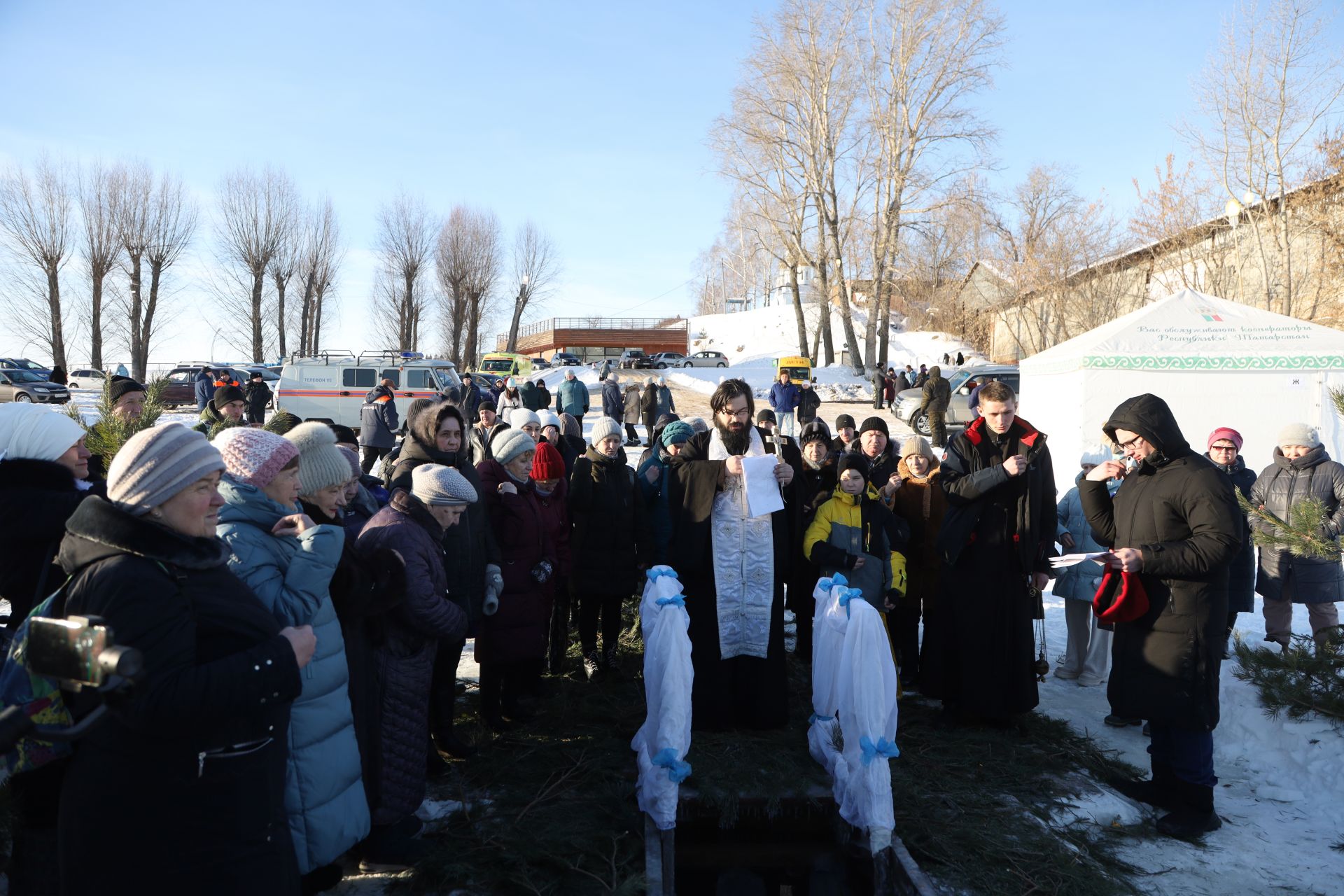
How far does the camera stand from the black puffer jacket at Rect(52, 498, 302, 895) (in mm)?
1788

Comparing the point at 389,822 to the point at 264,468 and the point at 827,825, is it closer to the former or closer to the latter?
the point at 264,468

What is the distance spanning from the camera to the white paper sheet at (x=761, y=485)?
4.45 meters

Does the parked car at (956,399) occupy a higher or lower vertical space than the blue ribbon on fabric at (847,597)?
higher

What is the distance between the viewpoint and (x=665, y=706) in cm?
360

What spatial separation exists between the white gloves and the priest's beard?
137 centimetres

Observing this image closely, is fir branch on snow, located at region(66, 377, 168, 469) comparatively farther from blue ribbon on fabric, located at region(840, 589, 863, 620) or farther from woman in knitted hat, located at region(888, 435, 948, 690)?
woman in knitted hat, located at region(888, 435, 948, 690)

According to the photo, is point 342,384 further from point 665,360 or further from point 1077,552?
point 665,360

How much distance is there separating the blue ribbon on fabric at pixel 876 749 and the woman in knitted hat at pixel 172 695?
87.4 inches

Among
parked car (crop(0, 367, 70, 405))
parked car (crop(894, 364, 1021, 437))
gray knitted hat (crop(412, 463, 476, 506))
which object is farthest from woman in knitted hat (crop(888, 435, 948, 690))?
parked car (crop(0, 367, 70, 405))

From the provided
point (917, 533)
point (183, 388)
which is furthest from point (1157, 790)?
point (183, 388)

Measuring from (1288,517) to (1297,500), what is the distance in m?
0.12

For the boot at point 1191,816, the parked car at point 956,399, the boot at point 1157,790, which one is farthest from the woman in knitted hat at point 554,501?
the parked car at point 956,399

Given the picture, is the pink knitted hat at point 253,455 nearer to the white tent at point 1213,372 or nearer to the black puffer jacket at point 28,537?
→ the black puffer jacket at point 28,537

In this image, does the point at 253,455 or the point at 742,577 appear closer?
the point at 253,455
